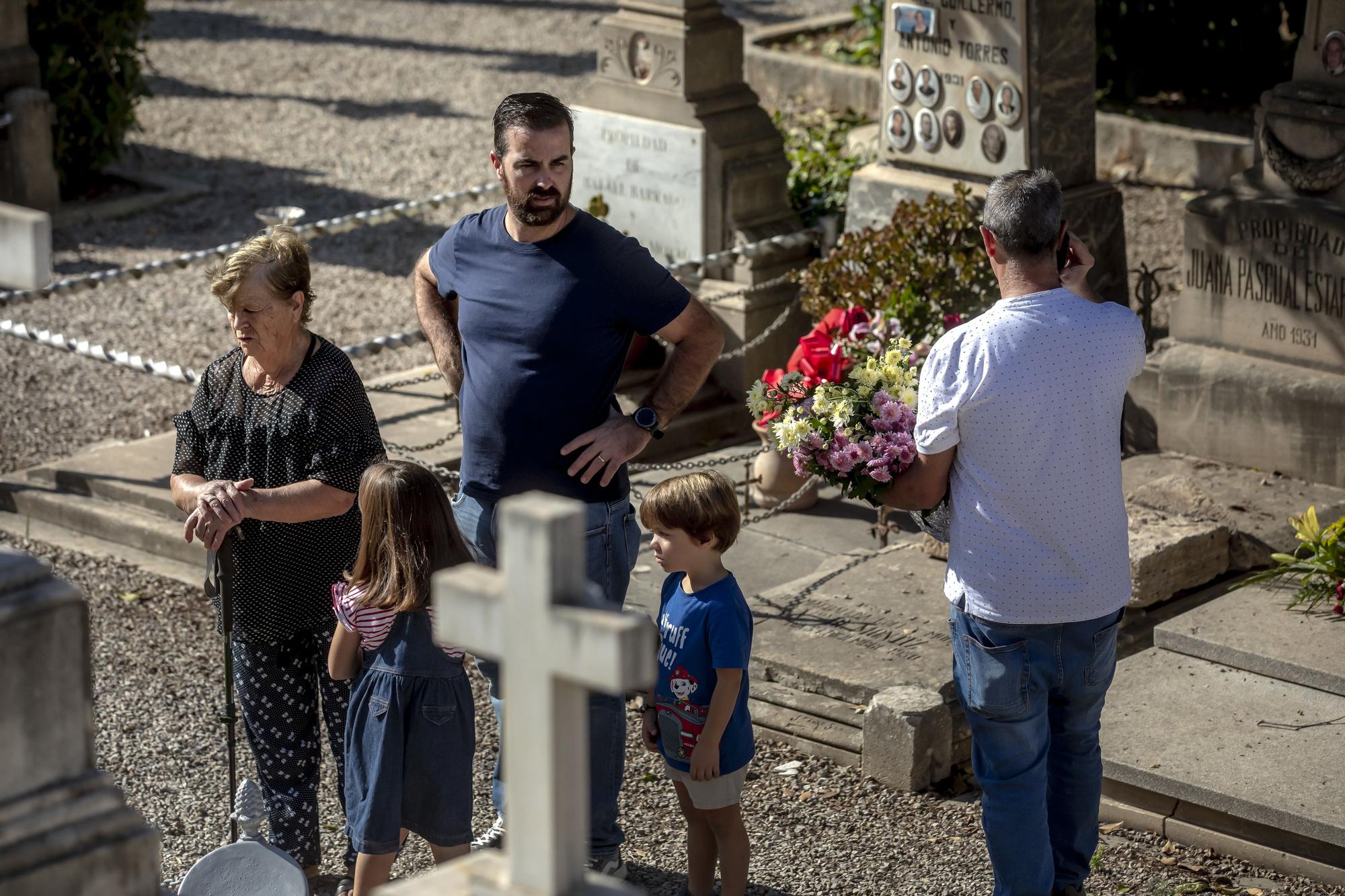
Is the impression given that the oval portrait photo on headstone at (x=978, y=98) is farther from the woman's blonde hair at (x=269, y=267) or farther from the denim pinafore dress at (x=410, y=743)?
the denim pinafore dress at (x=410, y=743)

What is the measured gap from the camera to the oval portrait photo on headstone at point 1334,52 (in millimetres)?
6930

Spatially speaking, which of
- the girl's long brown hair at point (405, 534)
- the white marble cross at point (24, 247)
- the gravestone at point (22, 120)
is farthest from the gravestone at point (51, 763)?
the gravestone at point (22, 120)

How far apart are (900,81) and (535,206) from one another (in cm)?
427

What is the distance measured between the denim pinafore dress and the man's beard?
1.00m

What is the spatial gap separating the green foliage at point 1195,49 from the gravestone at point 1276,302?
5999 mm

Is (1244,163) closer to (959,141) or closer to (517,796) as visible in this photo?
(959,141)

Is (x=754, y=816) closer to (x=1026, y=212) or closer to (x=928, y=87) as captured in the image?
(x=1026, y=212)

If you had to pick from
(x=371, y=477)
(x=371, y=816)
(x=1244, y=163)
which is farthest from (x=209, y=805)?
(x=1244, y=163)

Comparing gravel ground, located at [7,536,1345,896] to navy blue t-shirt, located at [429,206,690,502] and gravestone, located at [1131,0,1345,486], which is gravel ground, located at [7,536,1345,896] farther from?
gravestone, located at [1131,0,1345,486]

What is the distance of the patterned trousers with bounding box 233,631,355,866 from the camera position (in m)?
4.53

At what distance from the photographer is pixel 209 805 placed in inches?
203

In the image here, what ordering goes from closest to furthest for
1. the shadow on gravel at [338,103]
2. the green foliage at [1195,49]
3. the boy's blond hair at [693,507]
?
the boy's blond hair at [693,507], the green foliage at [1195,49], the shadow on gravel at [338,103]

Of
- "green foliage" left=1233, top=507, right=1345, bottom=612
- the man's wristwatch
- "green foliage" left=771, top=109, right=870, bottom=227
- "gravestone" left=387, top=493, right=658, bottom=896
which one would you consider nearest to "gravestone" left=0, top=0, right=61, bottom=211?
"green foliage" left=771, top=109, right=870, bottom=227

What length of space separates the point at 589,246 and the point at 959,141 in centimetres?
402
